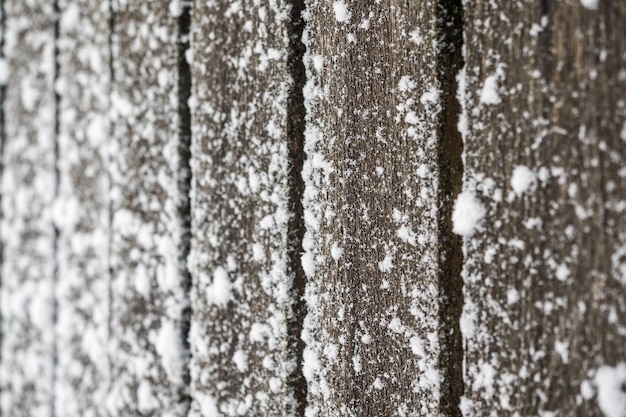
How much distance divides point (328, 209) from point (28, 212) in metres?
0.63

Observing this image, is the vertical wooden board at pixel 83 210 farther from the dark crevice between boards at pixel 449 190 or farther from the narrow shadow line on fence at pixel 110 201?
the dark crevice between boards at pixel 449 190

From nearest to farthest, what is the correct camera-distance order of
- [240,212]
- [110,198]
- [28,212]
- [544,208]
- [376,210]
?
[544,208], [376,210], [240,212], [110,198], [28,212]

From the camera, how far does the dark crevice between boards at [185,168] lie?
2.31ft

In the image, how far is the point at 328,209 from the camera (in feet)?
1.89

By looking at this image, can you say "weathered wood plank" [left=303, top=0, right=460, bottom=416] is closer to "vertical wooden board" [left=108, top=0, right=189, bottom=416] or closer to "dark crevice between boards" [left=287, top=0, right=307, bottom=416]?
"dark crevice between boards" [left=287, top=0, right=307, bottom=416]

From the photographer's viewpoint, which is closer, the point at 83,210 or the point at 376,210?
the point at 376,210

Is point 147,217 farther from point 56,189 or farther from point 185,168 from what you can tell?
point 56,189

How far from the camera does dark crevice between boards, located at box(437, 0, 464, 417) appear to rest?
499mm

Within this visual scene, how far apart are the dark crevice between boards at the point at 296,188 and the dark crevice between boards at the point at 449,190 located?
0.54 ft

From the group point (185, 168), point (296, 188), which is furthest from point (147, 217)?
point (296, 188)

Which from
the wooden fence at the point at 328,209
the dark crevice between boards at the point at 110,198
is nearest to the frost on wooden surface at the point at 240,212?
the wooden fence at the point at 328,209

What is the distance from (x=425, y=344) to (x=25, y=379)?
29.6 inches

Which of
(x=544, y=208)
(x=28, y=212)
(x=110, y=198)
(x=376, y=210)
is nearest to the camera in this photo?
(x=544, y=208)

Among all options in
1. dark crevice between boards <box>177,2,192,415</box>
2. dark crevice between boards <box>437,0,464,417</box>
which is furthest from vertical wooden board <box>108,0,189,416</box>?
dark crevice between boards <box>437,0,464,417</box>
